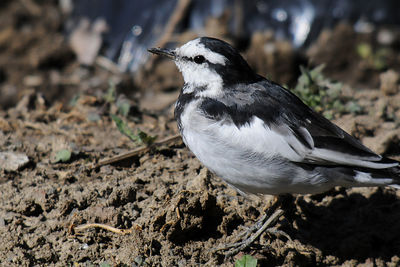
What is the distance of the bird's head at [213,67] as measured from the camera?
→ 456 cm

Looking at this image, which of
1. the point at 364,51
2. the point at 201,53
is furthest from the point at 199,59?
the point at 364,51

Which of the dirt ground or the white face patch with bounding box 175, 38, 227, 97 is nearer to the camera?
the dirt ground

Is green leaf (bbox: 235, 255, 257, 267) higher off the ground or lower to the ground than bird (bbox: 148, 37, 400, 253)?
lower

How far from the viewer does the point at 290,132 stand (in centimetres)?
413

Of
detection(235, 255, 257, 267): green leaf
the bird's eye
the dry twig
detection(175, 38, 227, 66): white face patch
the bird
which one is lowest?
the dry twig

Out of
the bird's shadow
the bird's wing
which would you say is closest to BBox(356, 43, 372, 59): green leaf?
the bird's shadow

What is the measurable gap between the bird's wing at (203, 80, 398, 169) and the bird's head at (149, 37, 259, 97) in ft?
0.76

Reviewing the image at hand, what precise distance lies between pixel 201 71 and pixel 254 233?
1.43 m

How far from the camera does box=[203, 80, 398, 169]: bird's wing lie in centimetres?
405

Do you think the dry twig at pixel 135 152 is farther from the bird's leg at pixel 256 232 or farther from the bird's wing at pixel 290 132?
the bird's leg at pixel 256 232

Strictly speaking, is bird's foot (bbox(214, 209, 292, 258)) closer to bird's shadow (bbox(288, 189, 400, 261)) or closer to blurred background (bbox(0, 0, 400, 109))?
bird's shadow (bbox(288, 189, 400, 261))

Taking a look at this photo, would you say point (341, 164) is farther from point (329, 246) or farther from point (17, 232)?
point (17, 232)

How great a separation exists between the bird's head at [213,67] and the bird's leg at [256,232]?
1.08 m

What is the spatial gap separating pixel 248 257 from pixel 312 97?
7.63 feet
